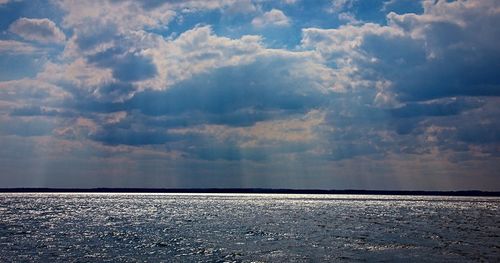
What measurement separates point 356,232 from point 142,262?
131 ft

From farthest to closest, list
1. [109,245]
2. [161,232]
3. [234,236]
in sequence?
[161,232] → [234,236] → [109,245]

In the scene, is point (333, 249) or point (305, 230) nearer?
point (333, 249)

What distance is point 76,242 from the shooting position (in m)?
64.0

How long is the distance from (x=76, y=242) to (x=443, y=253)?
39272 mm

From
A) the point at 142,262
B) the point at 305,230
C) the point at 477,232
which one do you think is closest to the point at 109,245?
the point at 142,262

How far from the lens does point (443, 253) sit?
5609 cm

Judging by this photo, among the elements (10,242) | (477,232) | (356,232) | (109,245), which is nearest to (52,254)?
(109,245)

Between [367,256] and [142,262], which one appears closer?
[142,262]

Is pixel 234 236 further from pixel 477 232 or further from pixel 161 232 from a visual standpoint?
pixel 477 232

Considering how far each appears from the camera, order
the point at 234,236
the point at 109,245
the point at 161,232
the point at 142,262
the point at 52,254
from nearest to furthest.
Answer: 1. the point at 142,262
2. the point at 52,254
3. the point at 109,245
4. the point at 234,236
5. the point at 161,232

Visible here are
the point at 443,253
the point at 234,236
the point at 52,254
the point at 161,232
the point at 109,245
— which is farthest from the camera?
the point at 161,232

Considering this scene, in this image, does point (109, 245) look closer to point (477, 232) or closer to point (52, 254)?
point (52, 254)

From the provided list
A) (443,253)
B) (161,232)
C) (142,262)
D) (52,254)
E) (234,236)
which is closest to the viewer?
(142,262)

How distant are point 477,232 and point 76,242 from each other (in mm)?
55255
